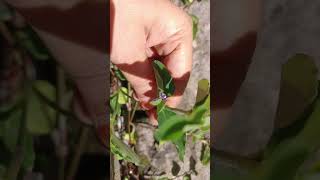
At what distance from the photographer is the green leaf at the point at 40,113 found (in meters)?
0.79

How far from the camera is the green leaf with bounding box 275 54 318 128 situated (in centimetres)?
80

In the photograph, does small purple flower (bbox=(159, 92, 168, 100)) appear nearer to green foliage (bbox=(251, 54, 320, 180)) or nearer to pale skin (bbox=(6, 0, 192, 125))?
pale skin (bbox=(6, 0, 192, 125))

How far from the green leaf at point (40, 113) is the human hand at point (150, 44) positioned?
0.10 m

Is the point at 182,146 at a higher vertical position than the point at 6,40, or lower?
lower

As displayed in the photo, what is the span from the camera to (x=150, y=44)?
777mm

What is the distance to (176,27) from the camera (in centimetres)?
78

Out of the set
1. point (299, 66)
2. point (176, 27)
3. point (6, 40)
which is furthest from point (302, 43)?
point (6, 40)

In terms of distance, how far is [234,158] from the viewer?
2.71 ft

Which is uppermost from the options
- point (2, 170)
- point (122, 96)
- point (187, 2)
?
point (187, 2)

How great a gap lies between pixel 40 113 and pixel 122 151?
125 mm

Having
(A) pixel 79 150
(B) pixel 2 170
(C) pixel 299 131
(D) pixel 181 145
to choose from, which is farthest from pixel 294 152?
(B) pixel 2 170

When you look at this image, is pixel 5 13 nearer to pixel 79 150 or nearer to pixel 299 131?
pixel 79 150

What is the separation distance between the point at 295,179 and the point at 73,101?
0.32 m

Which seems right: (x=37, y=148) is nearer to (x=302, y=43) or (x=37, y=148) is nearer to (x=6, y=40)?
(x=6, y=40)
